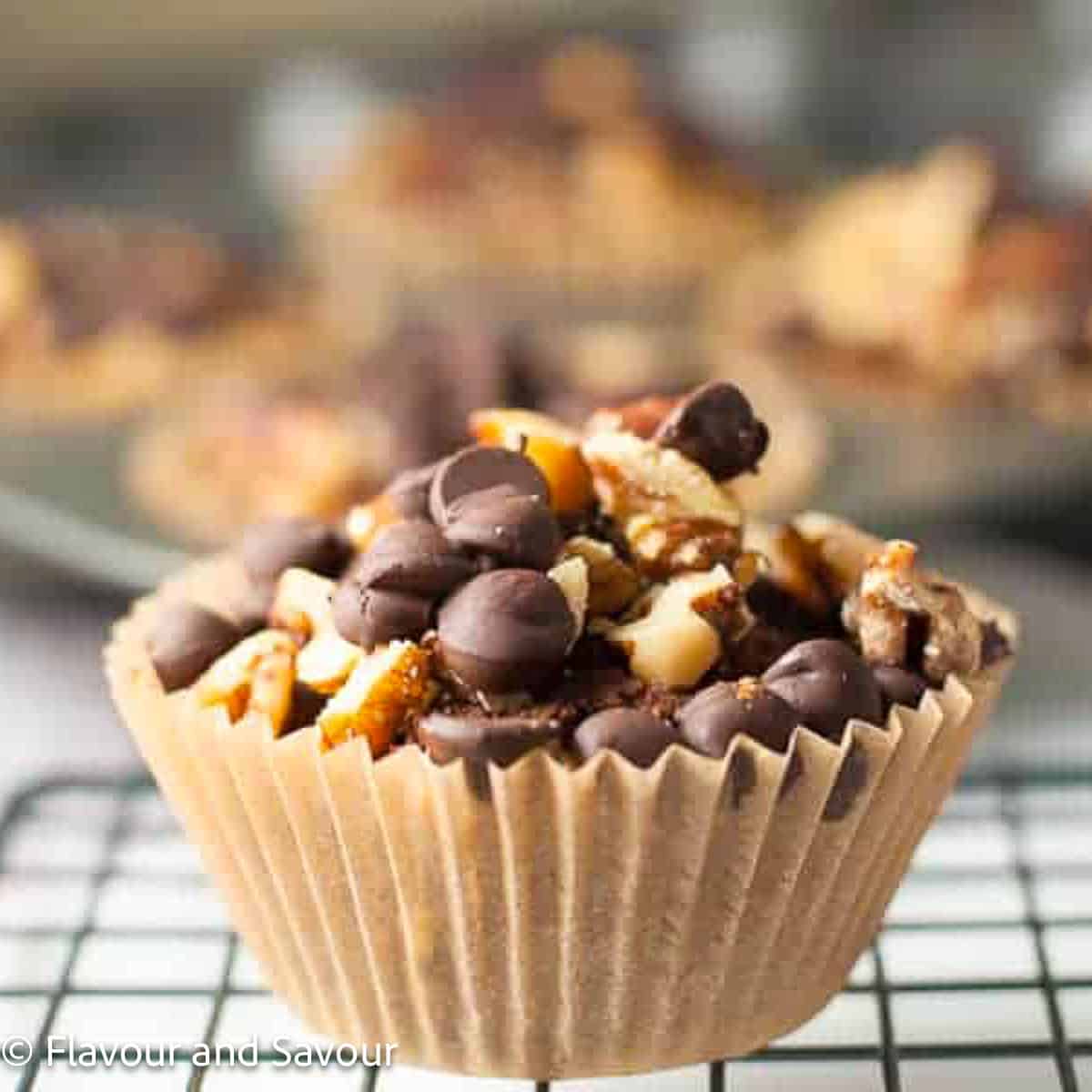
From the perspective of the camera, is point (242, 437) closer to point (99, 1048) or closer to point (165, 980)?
point (165, 980)

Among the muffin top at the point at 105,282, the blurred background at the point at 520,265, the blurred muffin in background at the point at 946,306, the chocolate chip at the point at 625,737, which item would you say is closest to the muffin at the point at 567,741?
the chocolate chip at the point at 625,737

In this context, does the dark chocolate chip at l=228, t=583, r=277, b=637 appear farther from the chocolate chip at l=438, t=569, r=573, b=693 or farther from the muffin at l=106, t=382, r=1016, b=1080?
the chocolate chip at l=438, t=569, r=573, b=693

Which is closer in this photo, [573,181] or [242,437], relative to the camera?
[242,437]

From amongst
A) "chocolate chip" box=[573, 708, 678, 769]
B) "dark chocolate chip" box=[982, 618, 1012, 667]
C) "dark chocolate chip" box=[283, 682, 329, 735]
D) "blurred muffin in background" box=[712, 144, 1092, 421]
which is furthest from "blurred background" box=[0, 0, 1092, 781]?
"chocolate chip" box=[573, 708, 678, 769]

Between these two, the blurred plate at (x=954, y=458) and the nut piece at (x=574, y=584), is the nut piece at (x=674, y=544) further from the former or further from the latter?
the blurred plate at (x=954, y=458)

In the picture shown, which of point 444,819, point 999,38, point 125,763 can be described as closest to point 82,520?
point 125,763

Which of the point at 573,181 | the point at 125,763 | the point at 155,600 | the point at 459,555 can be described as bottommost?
the point at 573,181

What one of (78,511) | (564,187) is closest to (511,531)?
(78,511)
